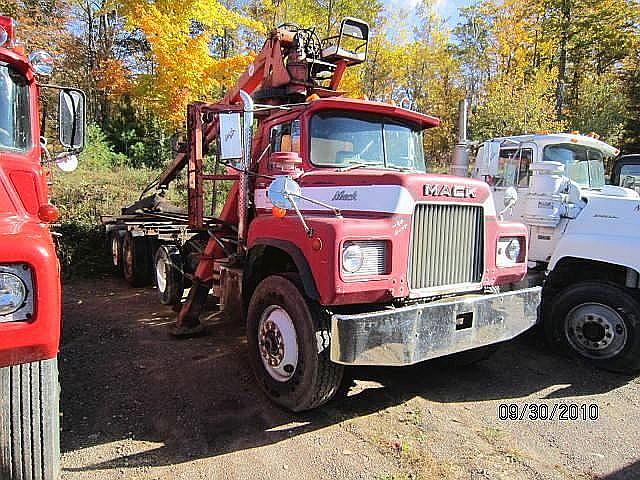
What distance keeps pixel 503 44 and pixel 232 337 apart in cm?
2385

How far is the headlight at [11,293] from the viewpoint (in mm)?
2326

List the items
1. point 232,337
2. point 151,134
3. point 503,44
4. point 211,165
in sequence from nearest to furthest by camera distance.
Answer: point 232,337, point 211,165, point 151,134, point 503,44

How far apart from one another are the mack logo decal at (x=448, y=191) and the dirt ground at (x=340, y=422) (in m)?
1.87

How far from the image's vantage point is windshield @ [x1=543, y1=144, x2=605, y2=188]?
690 cm

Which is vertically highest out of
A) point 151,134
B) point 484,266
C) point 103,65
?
point 103,65

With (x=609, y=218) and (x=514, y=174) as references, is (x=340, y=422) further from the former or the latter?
(x=514, y=174)

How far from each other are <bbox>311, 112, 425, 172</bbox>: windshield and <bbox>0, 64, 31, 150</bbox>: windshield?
239cm

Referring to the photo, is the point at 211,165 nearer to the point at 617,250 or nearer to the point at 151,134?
the point at 151,134

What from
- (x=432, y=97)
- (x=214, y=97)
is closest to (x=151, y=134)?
(x=214, y=97)

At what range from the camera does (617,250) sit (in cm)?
535

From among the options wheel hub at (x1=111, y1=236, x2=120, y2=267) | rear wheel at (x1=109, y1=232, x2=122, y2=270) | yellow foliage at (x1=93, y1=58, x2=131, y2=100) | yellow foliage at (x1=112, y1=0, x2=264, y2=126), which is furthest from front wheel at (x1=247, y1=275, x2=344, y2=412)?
yellow foliage at (x1=93, y1=58, x2=131, y2=100)

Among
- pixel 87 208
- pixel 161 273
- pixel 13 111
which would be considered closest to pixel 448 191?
pixel 13 111

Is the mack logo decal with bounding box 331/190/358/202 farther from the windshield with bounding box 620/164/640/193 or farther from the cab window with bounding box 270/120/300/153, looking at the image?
the windshield with bounding box 620/164/640/193

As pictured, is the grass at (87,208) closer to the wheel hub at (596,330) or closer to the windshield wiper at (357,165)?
the windshield wiper at (357,165)
